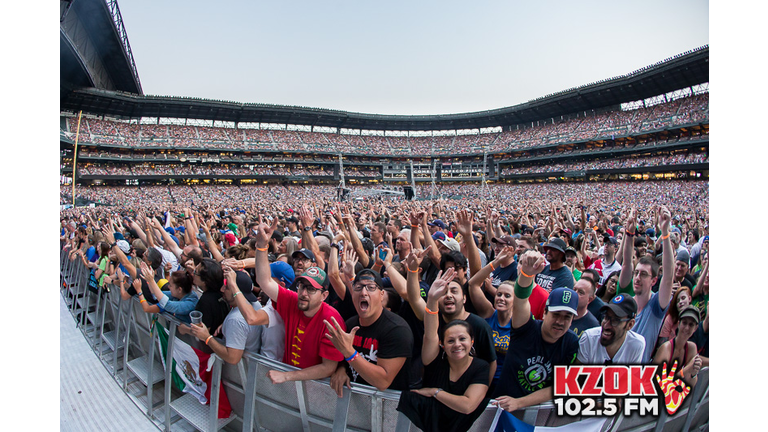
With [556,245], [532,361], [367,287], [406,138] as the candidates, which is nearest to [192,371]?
[367,287]

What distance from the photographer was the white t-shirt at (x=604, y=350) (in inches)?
109

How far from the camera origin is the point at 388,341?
8.41 feet

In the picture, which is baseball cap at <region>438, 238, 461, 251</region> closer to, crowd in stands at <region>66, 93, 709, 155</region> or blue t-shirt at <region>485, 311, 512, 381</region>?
blue t-shirt at <region>485, 311, 512, 381</region>

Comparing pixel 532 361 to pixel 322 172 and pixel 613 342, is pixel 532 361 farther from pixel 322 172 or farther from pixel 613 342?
pixel 322 172

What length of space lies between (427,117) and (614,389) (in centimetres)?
6998

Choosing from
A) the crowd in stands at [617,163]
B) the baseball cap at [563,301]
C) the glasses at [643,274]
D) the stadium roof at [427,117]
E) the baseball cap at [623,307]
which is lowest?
the baseball cap at [623,307]

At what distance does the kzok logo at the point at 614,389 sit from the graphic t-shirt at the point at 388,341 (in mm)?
1163

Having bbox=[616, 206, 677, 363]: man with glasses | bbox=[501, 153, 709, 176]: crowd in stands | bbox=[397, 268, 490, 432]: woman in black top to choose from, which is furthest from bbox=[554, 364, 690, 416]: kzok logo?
bbox=[501, 153, 709, 176]: crowd in stands

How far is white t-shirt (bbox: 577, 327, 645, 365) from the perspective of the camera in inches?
109

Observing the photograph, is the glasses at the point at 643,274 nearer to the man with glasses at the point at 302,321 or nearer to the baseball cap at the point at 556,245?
the baseball cap at the point at 556,245

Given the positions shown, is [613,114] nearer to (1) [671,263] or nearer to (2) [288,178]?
(2) [288,178]

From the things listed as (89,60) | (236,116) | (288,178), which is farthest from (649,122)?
(89,60)

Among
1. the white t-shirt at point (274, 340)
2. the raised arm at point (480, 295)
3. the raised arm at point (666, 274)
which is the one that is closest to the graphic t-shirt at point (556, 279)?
the raised arm at point (666, 274)

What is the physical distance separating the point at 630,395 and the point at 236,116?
2577 inches
